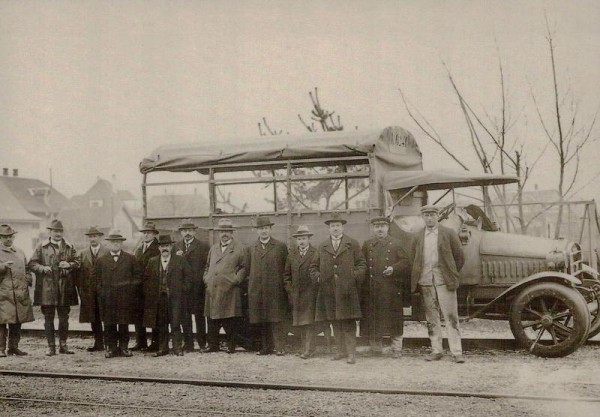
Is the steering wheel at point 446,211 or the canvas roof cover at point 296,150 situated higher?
the canvas roof cover at point 296,150

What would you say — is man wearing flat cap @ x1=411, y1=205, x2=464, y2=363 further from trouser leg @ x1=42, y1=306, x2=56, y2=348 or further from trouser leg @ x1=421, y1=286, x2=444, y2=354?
trouser leg @ x1=42, y1=306, x2=56, y2=348

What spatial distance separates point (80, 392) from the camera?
22.9ft

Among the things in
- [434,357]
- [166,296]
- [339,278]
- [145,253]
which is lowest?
[434,357]

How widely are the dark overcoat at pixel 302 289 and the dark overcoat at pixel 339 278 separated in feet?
0.44

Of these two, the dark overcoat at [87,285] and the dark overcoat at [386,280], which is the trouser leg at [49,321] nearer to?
the dark overcoat at [87,285]

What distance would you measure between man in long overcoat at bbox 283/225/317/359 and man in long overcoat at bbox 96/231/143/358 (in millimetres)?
2211

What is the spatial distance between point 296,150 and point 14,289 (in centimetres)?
430

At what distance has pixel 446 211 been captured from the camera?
29.7ft

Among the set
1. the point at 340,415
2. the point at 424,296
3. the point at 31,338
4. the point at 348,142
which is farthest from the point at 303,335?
the point at 31,338

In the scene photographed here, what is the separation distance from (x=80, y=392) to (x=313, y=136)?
15.1ft

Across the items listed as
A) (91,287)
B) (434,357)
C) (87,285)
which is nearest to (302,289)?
(434,357)

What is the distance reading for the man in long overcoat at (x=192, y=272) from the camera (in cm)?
934

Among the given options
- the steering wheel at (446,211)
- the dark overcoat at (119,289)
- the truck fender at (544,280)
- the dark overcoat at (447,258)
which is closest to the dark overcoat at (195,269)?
the dark overcoat at (119,289)

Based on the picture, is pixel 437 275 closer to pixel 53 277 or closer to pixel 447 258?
pixel 447 258
